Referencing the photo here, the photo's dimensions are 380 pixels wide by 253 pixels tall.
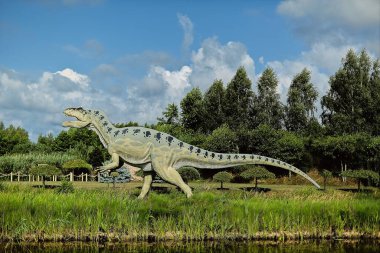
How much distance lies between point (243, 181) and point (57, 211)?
18.5 m

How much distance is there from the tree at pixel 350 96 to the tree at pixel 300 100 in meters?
2.22

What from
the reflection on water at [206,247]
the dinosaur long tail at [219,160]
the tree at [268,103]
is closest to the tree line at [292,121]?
the tree at [268,103]

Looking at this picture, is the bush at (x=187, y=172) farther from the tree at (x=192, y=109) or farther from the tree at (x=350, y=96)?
the tree at (x=192, y=109)

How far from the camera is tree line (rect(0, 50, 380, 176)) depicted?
26.4m

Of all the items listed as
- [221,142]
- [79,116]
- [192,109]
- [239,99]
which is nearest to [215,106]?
[239,99]

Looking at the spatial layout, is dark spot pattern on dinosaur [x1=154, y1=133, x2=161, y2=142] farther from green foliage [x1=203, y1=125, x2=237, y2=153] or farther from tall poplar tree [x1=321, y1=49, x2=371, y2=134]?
tall poplar tree [x1=321, y1=49, x2=371, y2=134]

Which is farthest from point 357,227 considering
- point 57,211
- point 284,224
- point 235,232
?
point 57,211

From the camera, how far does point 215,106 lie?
35.7 metres

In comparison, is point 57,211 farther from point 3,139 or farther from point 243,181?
point 3,139

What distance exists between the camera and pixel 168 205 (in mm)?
8844

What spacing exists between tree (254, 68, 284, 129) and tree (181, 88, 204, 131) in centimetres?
553

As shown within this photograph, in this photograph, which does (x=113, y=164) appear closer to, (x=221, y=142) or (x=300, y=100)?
(x=221, y=142)

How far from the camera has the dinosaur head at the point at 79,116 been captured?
11602 millimetres

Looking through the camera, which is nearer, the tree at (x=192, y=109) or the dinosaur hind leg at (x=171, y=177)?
the dinosaur hind leg at (x=171, y=177)
